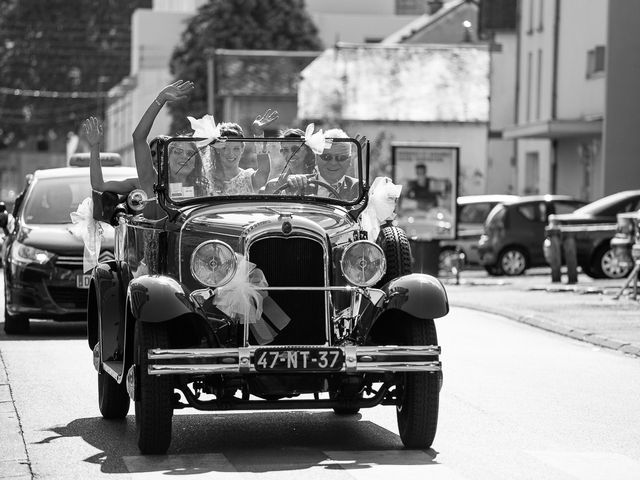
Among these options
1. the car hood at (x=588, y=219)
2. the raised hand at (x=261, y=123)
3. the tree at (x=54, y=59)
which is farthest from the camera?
the tree at (x=54, y=59)

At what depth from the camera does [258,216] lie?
963 centimetres

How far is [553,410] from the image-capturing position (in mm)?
11578

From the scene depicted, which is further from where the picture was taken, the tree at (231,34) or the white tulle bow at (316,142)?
the tree at (231,34)

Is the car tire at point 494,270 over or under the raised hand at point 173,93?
under

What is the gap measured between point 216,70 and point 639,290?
46.7m

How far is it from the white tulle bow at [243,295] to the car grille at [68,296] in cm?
818

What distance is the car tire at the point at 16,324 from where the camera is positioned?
17734 millimetres

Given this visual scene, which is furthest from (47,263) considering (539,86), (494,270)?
(539,86)

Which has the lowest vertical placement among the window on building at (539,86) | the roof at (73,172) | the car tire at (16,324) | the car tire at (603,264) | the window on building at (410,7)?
the car tire at (603,264)

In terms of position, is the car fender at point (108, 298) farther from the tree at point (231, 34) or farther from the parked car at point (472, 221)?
the tree at point (231, 34)

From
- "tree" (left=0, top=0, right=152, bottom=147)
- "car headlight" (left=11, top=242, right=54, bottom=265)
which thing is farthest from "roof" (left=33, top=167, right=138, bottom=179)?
"tree" (left=0, top=0, right=152, bottom=147)

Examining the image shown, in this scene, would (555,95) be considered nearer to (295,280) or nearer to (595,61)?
(595,61)

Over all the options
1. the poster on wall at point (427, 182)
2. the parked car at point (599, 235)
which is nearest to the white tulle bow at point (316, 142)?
the parked car at point (599, 235)

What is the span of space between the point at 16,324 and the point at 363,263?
9.14 m
